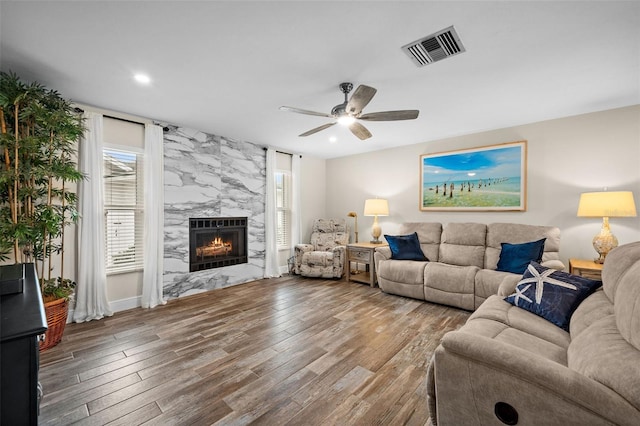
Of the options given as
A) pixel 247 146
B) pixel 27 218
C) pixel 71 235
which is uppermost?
pixel 247 146

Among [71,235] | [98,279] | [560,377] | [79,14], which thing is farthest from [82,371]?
[560,377]

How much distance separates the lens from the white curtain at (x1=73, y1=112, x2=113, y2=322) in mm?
3086

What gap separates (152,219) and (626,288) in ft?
14.4

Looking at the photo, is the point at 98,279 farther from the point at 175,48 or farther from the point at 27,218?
the point at 175,48

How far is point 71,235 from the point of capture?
3109mm

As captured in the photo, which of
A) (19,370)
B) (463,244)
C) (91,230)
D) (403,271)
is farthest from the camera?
(463,244)

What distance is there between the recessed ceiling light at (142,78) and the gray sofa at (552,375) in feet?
10.3

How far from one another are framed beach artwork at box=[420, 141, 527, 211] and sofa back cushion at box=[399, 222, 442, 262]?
1.28 feet

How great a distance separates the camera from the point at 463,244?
400 cm

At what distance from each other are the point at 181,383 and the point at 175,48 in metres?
2.48

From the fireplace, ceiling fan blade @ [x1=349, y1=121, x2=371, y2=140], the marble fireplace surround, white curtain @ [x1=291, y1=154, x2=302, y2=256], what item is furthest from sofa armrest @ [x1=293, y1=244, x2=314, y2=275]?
ceiling fan blade @ [x1=349, y1=121, x2=371, y2=140]

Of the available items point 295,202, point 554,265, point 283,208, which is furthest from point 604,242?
point 283,208

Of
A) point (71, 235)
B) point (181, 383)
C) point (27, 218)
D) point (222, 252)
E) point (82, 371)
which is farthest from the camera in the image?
point (222, 252)

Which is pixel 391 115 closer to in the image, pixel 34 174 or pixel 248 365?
pixel 248 365
